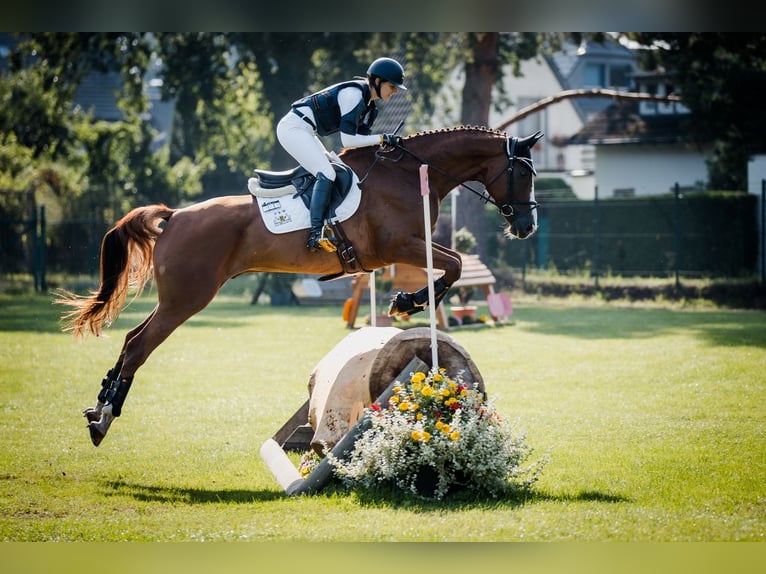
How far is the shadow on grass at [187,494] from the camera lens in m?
5.62

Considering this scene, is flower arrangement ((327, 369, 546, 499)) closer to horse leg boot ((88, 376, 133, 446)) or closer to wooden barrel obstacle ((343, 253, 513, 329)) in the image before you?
horse leg boot ((88, 376, 133, 446))

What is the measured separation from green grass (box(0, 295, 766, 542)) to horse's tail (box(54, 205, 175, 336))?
0.96 meters

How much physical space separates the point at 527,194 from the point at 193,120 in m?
25.9

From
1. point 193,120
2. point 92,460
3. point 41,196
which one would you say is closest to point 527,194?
point 92,460

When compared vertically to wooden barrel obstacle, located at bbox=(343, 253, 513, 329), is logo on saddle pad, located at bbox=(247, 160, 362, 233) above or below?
above

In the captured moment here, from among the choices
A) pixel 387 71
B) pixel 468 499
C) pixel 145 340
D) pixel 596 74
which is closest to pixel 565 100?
pixel 596 74

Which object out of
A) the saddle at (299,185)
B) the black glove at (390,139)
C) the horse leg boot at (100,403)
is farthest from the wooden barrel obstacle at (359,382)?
the black glove at (390,139)

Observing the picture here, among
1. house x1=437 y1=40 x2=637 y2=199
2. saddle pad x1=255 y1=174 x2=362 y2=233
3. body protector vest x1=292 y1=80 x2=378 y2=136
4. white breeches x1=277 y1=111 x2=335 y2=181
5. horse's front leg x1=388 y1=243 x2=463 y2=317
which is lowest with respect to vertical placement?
horse's front leg x1=388 y1=243 x2=463 y2=317

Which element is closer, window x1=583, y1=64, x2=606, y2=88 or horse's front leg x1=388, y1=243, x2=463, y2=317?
horse's front leg x1=388, y1=243, x2=463, y2=317

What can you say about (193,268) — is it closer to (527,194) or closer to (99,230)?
(527,194)

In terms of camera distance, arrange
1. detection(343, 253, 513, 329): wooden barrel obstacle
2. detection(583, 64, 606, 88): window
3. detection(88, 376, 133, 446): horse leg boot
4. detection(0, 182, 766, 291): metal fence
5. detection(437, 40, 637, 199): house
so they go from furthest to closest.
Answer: detection(583, 64, 606, 88): window < detection(437, 40, 637, 199): house < detection(0, 182, 766, 291): metal fence < detection(343, 253, 513, 329): wooden barrel obstacle < detection(88, 376, 133, 446): horse leg boot

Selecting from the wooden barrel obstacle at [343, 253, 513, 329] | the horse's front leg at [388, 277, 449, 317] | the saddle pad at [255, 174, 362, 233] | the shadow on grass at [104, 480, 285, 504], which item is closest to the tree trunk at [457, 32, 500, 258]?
the wooden barrel obstacle at [343, 253, 513, 329]

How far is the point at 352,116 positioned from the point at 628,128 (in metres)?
21.7

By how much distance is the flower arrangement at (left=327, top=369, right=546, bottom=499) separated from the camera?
5355mm
